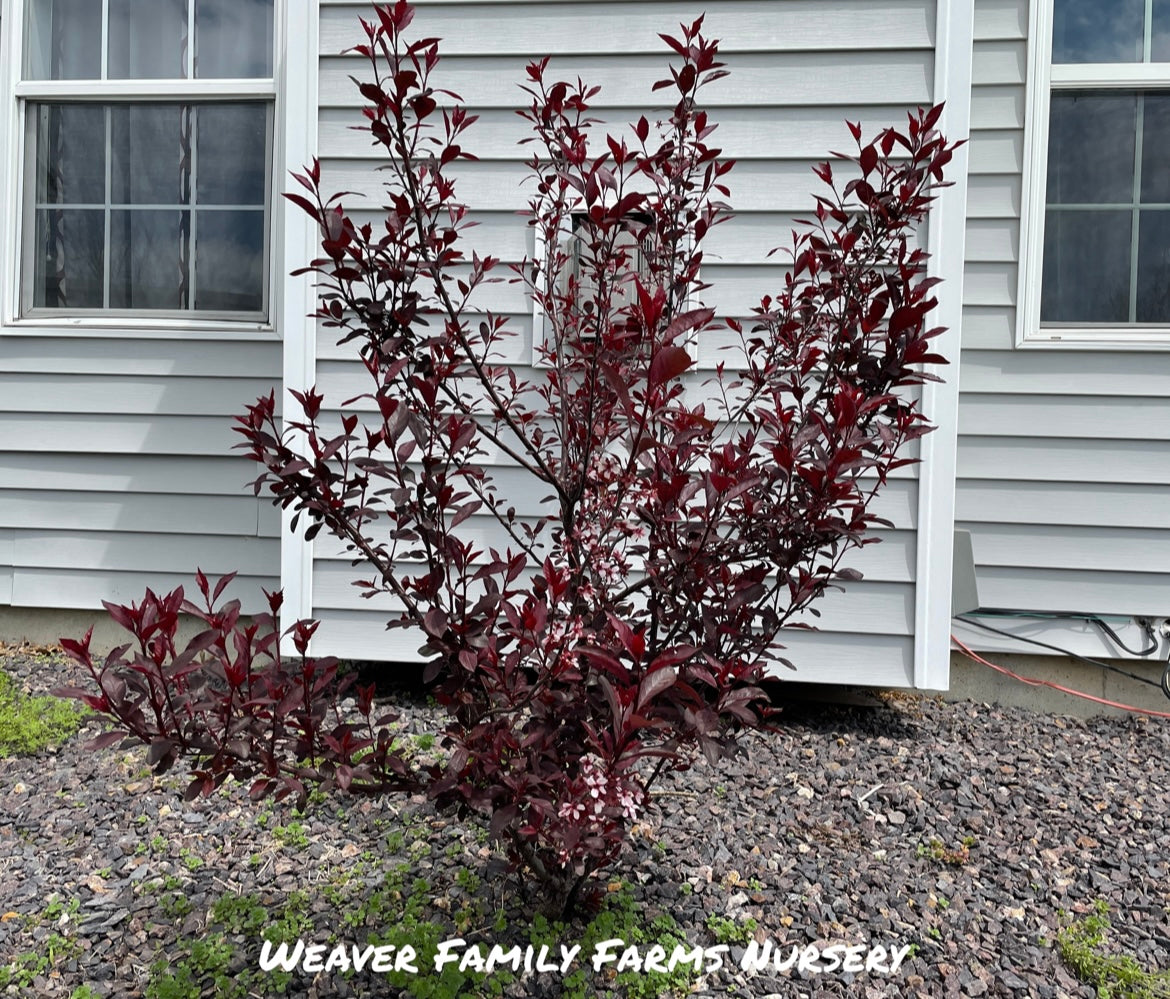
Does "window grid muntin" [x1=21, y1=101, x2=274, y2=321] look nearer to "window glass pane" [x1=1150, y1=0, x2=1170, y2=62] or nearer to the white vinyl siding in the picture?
the white vinyl siding

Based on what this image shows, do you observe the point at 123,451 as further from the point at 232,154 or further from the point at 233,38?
the point at 233,38

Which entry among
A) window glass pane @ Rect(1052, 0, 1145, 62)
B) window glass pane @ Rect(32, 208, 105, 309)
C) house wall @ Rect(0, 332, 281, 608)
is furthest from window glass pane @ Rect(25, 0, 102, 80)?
window glass pane @ Rect(1052, 0, 1145, 62)

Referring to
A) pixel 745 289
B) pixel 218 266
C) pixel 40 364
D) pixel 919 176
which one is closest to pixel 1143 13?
pixel 745 289

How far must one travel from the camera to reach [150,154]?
3488 mm

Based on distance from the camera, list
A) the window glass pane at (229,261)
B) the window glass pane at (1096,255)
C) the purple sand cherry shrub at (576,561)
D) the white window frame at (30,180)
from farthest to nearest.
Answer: the window glass pane at (229,261) < the white window frame at (30,180) < the window glass pane at (1096,255) < the purple sand cherry shrub at (576,561)

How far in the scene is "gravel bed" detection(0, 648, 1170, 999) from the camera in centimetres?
171

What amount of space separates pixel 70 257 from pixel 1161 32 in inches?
160

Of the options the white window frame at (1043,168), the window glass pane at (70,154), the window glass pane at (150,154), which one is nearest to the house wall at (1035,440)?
the white window frame at (1043,168)

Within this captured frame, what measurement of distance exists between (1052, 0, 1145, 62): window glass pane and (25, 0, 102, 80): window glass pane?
351 cm

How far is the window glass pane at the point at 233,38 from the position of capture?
339cm

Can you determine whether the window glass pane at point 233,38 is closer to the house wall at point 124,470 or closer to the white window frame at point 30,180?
the white window frame at point 30,180

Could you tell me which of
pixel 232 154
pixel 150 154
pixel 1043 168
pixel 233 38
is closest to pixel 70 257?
pixel 150 154

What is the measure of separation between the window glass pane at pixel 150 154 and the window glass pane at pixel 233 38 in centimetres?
21

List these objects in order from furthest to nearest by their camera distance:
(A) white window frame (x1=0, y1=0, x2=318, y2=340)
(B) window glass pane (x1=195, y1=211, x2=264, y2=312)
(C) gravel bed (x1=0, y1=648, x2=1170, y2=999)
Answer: (B) window glass pane (x1=195, y1=211, x2=264, y2=312), (A) white window frame (x1=0, y1=0, x2=318, y2=340), (C) gravel bed (x1=0, y1=648, x2=1170, y2=999)
